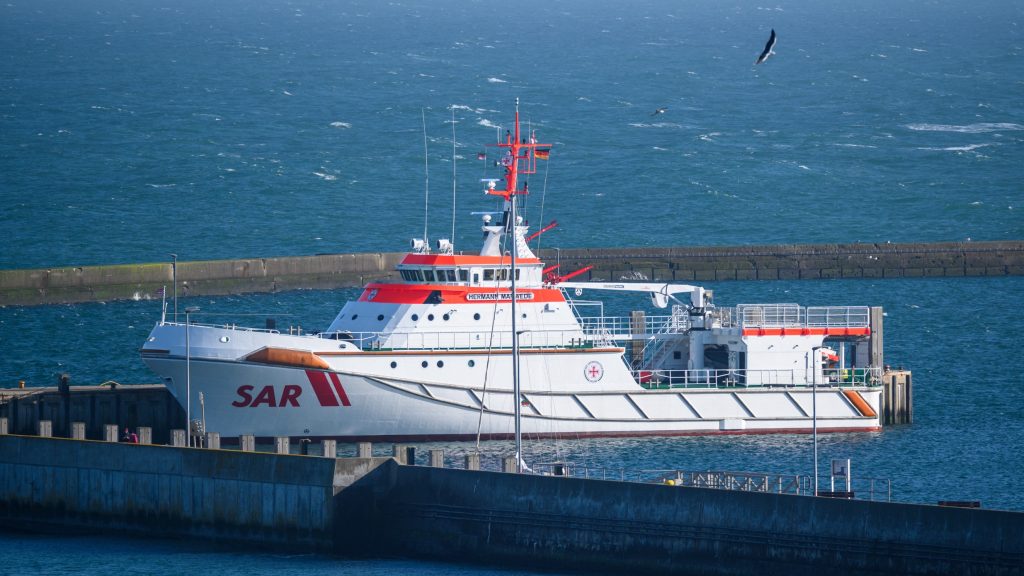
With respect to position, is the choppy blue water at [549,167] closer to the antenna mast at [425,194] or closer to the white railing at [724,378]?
the antenna mast at [425,194]

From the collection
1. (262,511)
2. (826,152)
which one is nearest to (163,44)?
(826,152)

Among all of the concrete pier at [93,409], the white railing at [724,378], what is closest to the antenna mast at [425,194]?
the white railing at [724,378]

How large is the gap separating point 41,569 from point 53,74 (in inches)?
3439

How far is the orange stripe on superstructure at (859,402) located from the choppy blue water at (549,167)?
33.2 inches

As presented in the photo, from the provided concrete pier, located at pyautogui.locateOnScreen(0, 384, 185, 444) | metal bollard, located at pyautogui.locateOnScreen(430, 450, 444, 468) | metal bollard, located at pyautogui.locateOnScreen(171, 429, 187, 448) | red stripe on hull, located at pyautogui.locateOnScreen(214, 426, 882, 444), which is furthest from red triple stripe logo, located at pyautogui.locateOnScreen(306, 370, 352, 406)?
metal bollard, located at pyautogui.locateOnScreen(430, 450, 444, 468)

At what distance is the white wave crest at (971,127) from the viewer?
10312 centimetres

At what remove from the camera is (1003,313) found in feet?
203

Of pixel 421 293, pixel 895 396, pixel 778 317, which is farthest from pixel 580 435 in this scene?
pixel 895 396

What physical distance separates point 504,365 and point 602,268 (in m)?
30.9

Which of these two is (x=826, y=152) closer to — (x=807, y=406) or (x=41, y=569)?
(x=807, y=406)

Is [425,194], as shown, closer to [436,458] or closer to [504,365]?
[504,365]

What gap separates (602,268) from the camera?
70062 mm

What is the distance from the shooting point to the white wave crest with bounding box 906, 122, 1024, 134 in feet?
338

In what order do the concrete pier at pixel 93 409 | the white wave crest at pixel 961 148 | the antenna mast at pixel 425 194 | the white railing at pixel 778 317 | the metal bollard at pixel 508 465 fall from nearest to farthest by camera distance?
the metal bollard at pixel 508 465 < the concrete pier at pixel 93 409 < the white railing at pixel 778 317 < the antenna mast at pixel 425 194 < the white wave crest at pixel 961 148
